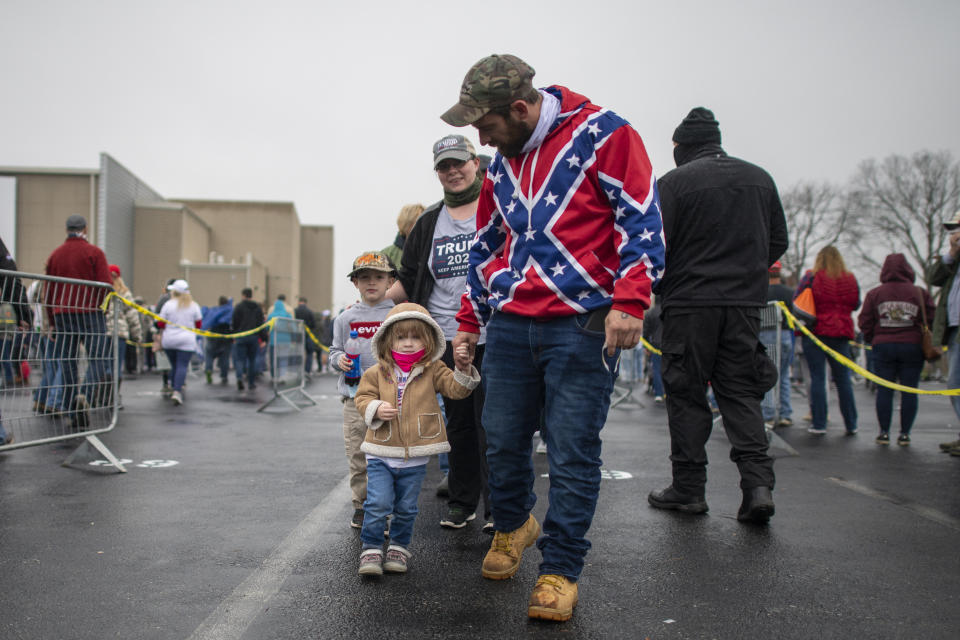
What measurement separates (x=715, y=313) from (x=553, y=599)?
2.28 meters

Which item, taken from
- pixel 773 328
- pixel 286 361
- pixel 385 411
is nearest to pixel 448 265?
pixel 385 411

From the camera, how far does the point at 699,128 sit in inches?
192

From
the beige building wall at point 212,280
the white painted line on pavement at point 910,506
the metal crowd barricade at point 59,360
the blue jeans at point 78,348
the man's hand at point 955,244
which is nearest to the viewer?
the white painted line on pavement at point 910,506

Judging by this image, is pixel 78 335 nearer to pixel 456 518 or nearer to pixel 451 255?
pixel 451 255

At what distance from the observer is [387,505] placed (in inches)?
136

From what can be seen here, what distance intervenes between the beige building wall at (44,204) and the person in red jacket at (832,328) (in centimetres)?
3320

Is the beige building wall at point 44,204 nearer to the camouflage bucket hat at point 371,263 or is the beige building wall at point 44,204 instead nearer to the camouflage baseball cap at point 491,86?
the camouflage bucket hat at point 371,263

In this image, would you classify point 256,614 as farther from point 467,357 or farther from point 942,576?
point 942,576

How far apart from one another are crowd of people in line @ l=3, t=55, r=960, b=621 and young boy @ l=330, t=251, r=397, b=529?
0.01 metres

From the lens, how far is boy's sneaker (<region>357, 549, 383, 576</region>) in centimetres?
321

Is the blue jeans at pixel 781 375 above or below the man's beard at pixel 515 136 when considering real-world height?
below

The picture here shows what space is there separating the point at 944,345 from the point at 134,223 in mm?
37660

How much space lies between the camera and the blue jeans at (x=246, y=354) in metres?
14.5

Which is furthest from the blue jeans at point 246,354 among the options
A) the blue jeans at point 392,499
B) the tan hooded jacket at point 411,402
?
the blue jeans at point 392,499
